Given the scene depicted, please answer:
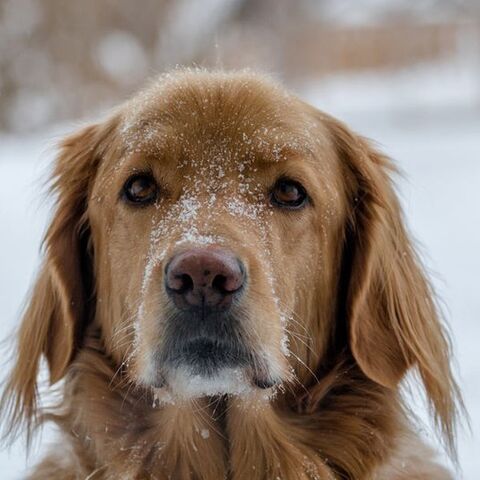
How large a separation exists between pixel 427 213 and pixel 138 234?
405 inches

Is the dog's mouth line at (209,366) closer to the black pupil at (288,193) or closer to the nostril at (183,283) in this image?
the nostril at (183,283)

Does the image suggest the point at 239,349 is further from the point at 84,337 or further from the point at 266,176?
the point at 84,337

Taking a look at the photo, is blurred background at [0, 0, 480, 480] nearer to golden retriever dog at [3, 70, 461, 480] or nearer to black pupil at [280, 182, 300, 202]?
golden retriever dog at [3, 70, 461, 480]

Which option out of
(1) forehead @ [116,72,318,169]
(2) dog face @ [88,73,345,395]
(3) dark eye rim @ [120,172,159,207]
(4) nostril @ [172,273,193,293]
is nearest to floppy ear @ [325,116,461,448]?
(2) dog face @ [88,73,345,395]

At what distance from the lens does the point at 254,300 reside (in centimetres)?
314

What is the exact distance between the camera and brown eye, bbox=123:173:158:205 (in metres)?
3.54

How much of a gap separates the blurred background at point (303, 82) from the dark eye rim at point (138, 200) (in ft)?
2.22

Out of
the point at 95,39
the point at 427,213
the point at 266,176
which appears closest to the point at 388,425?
the point at 266,176

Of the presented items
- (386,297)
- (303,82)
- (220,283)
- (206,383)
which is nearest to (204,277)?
(220,283)

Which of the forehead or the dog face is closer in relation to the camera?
the dog face

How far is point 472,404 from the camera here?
6.07 metres

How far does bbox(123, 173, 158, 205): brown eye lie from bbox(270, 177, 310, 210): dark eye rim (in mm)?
426

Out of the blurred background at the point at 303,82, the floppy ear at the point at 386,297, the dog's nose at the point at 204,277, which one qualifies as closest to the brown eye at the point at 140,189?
the dog's nose at the point at 204,277

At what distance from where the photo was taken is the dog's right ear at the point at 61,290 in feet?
12.6
